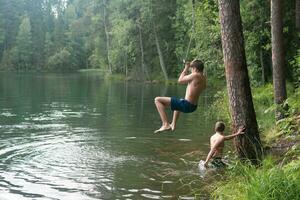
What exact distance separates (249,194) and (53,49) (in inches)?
4795

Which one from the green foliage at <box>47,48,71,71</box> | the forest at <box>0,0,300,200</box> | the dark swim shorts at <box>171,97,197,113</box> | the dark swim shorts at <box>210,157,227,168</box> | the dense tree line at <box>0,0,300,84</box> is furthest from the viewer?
the green foliage at <box>47,48,71,71</box>

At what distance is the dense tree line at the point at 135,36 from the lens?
26.8 meters

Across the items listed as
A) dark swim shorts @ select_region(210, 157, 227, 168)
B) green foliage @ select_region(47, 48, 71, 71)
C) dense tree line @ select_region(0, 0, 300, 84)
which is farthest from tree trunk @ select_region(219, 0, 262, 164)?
green foliage @ select_region(47, 48, 71, 71)

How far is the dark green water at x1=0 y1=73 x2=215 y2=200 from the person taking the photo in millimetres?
12203

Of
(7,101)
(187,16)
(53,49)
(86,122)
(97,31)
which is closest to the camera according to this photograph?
(86,122)

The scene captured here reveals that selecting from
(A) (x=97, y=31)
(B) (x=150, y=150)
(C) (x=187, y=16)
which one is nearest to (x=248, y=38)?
(B) (x=150, y=150)

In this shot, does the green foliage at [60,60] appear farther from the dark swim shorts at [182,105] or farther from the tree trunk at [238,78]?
the tree trunk at [238,78]

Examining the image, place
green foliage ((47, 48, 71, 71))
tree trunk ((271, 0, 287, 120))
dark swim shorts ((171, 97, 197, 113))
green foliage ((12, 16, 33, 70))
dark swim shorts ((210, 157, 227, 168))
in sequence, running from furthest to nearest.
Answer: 1. green foliage ((12, 16, 33, 70))
2. green foliage ((47, 48, 71, 71))
3. tree trunk ((271, 0, 287, 120))
4. dark swim shorts ((210, 157, 227, 168))
5. dark swim shorts ((171, 97, 197, 113))

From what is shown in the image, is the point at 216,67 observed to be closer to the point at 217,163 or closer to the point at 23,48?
→ the point at 217,163

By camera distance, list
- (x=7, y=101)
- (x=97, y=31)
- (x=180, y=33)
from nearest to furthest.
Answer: (x=7, y=101) < (x=180, y=33) < (x=97, y=31)

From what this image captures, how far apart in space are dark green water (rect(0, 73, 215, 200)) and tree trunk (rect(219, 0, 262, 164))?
171 cm

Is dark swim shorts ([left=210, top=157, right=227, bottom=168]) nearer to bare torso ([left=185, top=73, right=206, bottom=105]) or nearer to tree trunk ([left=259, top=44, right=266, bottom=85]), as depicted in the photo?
bare torso ([left=185, top=73, right=206, bottom=105])

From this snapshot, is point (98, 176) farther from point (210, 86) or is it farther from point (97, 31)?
point (97, 31)

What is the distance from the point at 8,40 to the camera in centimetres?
12756
